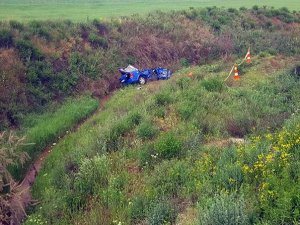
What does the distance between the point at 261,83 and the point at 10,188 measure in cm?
1243

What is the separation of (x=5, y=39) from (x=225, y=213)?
61.5ft

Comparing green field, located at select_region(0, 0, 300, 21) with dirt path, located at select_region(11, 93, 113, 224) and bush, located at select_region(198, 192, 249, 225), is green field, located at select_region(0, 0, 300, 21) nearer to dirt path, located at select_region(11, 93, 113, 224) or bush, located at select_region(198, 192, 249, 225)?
dirt path, located at select_region(11, 93, 113, 224)

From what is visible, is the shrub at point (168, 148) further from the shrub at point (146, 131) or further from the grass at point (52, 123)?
the grass at point (52, 123)

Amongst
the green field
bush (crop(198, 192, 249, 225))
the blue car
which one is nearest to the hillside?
bush (crop(198, 192, 249, 225))

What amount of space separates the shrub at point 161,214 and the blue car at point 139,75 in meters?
14.1

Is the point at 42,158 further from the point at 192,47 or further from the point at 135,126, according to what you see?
the point at 192,47

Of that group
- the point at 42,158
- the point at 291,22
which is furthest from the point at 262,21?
the point at 42,158

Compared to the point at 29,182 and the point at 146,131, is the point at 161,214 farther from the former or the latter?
the point at 29,182

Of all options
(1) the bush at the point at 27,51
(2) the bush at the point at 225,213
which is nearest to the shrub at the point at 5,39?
(1) the bush at the point at 27,51

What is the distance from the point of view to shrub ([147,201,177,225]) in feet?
31.6

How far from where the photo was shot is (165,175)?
11852mm

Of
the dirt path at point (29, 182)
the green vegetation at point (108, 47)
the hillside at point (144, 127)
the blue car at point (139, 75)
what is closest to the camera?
the hillside at point (144, 127)

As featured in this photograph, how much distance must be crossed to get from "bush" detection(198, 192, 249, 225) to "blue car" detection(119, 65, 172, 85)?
15441mm

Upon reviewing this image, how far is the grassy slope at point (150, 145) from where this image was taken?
1121 cm
